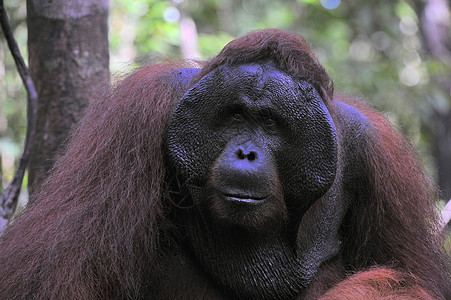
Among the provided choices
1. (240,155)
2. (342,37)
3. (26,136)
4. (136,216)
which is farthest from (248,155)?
(342,37)

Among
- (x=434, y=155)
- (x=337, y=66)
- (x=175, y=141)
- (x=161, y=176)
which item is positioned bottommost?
(x=434, y=155)

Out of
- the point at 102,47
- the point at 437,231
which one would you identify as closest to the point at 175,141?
the point at 102,47

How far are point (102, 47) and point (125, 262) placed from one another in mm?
1660

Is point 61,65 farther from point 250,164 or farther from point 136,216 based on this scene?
point 250,164

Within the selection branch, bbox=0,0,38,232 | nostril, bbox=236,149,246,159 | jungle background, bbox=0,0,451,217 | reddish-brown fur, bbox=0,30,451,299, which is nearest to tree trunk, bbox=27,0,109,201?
branch, bbox=0,0,38,232

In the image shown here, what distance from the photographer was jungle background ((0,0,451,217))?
7.50 metres

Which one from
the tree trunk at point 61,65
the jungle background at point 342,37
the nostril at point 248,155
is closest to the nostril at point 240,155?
the nostril at point 248,155

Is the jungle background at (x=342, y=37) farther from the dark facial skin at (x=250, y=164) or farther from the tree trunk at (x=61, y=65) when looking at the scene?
the dark facial skin at (x=250, y=164)

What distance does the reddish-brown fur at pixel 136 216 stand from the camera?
230 centimetres

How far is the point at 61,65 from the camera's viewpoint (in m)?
3.38

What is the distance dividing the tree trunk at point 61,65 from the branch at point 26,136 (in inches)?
7.1

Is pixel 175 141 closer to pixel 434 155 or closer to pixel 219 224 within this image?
pixel 219 224

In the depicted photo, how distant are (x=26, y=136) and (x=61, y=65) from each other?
0.49m

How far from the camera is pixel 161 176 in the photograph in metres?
2.48
